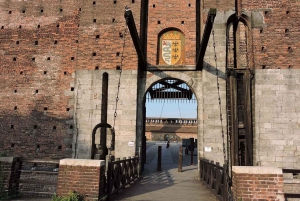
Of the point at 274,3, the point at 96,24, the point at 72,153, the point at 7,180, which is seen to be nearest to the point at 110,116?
the point at 72,153

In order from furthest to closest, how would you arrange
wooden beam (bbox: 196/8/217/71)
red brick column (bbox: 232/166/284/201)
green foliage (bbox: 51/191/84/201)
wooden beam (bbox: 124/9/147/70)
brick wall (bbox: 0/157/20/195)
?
1. wooden beam (bbox: 124/9/147/70)
2. wooden beam (bbox: 196/8/217/71)
3. brick wall (bbox: 0/157/20/195)
4. green foliage (bbox: 51/191/84/201)
5. red brick column (bbox: 232/166/284/201)

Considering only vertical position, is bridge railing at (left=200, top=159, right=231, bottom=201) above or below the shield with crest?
below

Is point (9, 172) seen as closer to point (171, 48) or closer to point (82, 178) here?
point (82, 178)

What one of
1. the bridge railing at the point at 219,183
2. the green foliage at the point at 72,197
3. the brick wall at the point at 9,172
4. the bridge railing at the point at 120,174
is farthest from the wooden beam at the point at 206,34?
the brick wall at the point at 9,172

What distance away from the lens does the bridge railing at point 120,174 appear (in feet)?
18.6

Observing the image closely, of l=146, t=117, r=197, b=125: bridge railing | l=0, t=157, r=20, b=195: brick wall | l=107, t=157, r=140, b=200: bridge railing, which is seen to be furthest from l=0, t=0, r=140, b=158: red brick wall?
l=146, t=117, r=197, b=125: bridge railing

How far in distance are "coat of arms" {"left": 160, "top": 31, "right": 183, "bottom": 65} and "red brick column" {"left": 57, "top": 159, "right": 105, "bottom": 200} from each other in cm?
646

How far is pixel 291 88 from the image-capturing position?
9586mm

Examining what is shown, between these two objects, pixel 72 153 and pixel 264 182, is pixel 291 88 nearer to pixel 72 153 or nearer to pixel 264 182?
pixel 264 182

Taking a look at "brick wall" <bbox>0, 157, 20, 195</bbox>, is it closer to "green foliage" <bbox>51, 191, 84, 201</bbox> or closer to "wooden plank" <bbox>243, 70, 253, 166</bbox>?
"green foliage" <bbox>51, 191, 84, 201</bbox>

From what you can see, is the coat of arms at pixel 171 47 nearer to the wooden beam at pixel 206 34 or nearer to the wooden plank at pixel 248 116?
the wooden beam at pixel 206 34

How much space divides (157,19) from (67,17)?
3.94 m

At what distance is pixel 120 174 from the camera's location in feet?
21.7

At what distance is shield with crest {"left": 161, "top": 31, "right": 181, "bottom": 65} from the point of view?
10.7 meters
